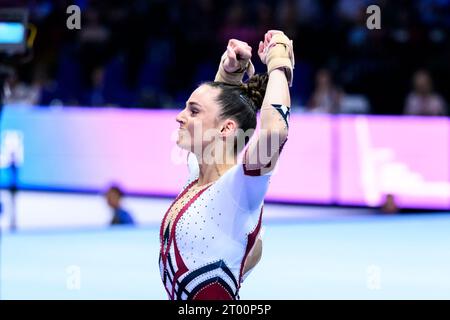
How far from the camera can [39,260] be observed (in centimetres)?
593

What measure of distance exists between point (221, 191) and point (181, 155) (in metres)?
6.01

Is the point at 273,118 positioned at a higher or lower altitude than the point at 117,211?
higher

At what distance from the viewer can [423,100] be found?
9203 millimetres

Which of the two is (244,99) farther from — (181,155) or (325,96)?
(325,96)

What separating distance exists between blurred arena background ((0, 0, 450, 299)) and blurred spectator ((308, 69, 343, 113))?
1 cm

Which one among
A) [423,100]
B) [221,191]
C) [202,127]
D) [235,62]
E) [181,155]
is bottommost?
[181,155]

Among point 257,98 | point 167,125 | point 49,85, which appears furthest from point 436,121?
point 257,98

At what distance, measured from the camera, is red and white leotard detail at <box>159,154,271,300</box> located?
110 inches

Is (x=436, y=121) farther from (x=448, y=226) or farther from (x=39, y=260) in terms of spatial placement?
(x=39, y=260)

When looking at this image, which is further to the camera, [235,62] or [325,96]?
[325,96]

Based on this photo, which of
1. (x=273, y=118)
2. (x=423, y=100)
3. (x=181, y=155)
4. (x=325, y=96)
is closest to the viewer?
(x=273, y=118)

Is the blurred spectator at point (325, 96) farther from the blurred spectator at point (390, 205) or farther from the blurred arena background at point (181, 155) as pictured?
the blurred spectator at point (390, 205)

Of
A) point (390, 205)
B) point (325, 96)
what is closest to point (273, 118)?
point (390, 205)
